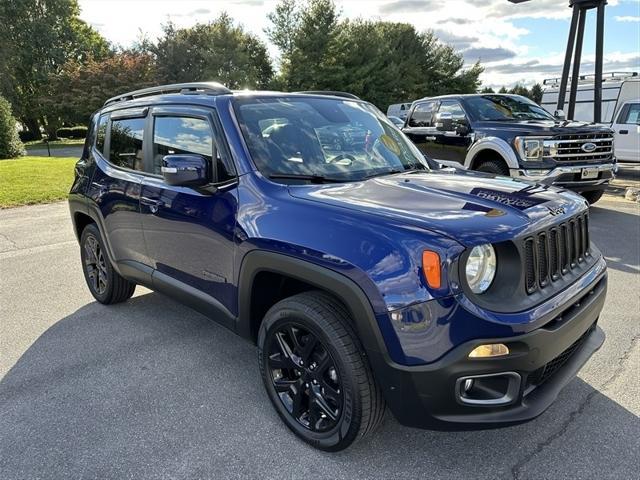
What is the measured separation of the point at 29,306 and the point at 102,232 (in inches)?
46.7

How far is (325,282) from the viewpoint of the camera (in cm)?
226

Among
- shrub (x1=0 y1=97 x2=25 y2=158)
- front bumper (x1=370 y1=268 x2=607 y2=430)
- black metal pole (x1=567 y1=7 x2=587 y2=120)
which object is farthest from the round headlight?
shrub (x1=0 y1=97 x2=25 y2=158)

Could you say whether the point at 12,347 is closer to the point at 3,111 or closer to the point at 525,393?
the point at 525,393

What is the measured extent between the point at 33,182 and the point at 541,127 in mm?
11889

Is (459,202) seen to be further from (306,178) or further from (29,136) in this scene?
(29,136)

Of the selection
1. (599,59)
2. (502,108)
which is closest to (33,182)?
(502,108)

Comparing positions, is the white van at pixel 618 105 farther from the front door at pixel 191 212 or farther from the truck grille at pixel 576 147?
the front door at pixel 191 212

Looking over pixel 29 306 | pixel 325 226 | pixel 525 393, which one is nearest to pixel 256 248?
pixel 325 226

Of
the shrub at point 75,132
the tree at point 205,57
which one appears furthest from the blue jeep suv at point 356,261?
the shrub at point 75,132

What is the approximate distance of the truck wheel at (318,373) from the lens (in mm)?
2254

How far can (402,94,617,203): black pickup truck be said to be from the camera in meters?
7.51

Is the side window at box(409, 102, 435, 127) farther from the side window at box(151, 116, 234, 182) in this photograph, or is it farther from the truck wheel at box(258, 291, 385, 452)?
the truck wheel at box(258, 291, 385, 452)

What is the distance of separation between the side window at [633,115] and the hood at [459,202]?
12.8 metres

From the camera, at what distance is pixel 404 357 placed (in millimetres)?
2066
